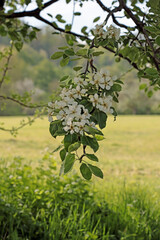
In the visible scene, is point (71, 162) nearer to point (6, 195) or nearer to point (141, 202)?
point (6, 195)

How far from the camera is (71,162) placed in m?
0.94

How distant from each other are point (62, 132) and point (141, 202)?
2.12 meters

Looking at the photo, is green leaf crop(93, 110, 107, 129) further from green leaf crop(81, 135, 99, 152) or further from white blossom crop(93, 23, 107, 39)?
white blossom crop(93, 23, 107, 39)

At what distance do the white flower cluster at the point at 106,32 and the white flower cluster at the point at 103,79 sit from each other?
227 mm

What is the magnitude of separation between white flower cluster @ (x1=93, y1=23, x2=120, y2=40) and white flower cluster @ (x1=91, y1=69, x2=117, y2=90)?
23cm

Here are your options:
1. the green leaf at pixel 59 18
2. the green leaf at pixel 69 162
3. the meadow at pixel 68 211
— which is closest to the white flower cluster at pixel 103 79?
the green leaf at pixel 69 162

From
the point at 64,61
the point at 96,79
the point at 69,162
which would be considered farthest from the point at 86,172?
the point at 64,61

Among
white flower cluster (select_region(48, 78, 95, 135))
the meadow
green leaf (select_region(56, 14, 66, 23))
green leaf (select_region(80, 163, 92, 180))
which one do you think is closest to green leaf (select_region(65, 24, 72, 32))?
green leaf (select_region(56, 14, 66, 23))

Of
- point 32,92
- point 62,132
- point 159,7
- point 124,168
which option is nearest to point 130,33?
point 159,7

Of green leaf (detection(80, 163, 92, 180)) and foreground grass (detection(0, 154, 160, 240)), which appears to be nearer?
green leaf (detection(80, 163, 92, 180))

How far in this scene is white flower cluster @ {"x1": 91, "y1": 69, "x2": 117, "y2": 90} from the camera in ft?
3.27

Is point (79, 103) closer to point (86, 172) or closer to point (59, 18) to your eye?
point (86, 172)

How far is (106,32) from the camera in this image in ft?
3.81

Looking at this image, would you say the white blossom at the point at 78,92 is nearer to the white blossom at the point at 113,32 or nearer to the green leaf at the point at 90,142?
the green leaf at the point at 90,142
